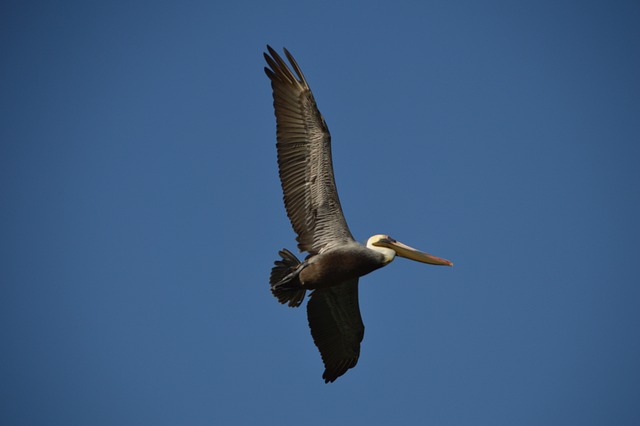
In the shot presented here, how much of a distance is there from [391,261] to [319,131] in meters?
2.12

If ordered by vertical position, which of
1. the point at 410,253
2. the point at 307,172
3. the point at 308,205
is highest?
the point at 307,172

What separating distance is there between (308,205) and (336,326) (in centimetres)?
198

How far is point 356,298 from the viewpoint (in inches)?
467

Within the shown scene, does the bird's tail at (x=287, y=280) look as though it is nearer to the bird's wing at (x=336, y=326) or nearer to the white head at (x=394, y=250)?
the bird's wing at (x=336, y=326)

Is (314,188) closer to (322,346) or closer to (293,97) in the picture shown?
(293,97)

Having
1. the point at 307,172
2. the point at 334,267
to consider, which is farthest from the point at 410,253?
the point at 307,172

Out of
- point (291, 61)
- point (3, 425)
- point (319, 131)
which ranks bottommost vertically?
point (3, 425)

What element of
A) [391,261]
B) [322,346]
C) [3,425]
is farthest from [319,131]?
[3,425]

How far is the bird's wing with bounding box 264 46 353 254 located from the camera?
11.2 metres

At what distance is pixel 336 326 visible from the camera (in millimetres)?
11961

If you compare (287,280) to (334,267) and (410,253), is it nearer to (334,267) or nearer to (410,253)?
(334,267)

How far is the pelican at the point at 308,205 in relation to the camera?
1091 cm

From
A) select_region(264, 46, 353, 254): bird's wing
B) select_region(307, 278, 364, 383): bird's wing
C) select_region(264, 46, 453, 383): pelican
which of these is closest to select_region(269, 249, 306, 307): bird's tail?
select_region(264, 46, 453, 383): pelican

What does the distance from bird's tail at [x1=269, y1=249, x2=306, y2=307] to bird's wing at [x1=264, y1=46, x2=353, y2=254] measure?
0.25 metres
